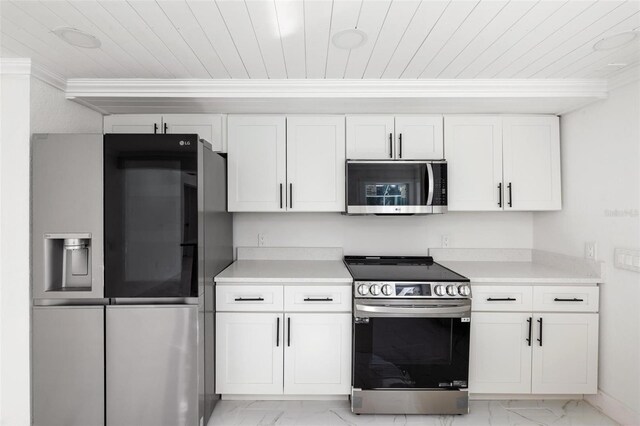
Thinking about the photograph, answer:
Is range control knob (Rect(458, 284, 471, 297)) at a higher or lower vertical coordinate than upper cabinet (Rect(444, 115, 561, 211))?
lower

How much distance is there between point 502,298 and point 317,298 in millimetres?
1303

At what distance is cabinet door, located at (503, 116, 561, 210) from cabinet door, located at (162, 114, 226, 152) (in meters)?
2.31

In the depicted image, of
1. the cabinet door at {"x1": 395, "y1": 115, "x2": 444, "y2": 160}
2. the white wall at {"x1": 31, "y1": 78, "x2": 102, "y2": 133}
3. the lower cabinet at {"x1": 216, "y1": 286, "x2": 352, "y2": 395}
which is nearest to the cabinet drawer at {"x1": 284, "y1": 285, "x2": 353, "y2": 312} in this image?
the lower cabinet at {"x1": 216, "y1": 286, "x2": 352, "y2": 395}

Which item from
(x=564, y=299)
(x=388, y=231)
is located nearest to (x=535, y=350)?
(x=564, y=299)

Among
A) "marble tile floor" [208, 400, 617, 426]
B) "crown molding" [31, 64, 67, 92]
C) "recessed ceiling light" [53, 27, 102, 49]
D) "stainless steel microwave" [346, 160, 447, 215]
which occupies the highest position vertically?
"recessed ceiling light" [53, 27, 102, 49]

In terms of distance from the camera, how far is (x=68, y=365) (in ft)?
6.14

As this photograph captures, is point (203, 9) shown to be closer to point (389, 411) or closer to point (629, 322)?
point (389, 411)

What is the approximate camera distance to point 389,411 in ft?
7.16

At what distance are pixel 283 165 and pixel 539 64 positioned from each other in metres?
1.83

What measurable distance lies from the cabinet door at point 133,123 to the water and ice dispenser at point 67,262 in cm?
105

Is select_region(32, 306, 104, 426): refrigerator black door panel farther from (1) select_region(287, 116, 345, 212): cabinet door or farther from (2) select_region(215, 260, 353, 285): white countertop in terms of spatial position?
(1) select_region(287, 116, 345, 212): cabinet door

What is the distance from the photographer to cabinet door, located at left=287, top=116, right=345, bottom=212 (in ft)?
8.57

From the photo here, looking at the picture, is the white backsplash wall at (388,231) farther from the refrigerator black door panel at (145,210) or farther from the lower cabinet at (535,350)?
the refrigerator black door panel at (145,210)

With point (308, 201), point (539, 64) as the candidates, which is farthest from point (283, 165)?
point (539, 64)
